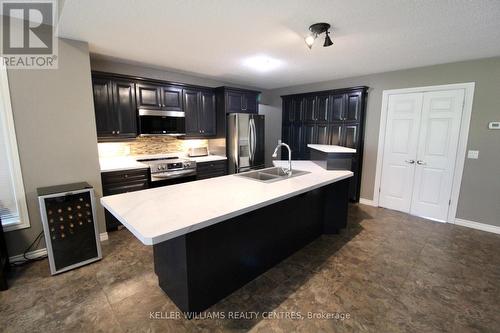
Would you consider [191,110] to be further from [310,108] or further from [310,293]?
[310,293]

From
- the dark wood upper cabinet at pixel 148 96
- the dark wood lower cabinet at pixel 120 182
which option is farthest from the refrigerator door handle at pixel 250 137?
the dark wood lower cabinet at pixel 120 182

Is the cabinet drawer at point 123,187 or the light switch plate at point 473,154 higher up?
the light switch plate at point 473,154

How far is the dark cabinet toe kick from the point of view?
5.70 feet

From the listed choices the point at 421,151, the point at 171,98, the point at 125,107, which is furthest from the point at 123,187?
the point at 421,151

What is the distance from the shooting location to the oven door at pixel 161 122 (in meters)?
3.64

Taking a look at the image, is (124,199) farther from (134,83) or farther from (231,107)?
(231,107)

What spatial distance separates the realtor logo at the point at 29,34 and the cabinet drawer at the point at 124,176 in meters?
1.37

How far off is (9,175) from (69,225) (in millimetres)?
852

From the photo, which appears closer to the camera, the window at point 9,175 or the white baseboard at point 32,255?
the window at point 9,175

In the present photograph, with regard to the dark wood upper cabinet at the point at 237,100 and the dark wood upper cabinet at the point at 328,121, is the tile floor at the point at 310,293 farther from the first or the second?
the dark wood upper cabinet at the point at 237,100

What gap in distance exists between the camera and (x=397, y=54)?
10.1 ft

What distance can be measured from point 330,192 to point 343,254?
81cm

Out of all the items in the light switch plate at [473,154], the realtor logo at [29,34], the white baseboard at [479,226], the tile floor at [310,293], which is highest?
the realtor logo at [29,34]

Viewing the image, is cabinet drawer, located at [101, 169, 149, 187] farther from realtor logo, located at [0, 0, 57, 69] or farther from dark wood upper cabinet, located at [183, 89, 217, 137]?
realtor logo, located at [0, 0, 57, 69]
